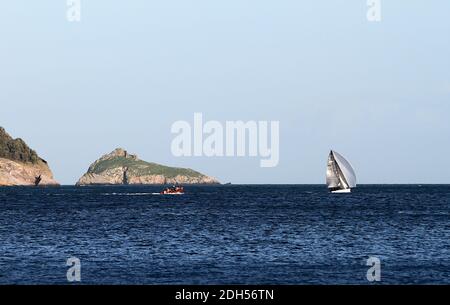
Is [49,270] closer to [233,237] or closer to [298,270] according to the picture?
[298,270]

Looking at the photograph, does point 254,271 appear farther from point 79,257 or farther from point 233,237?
point 233,237

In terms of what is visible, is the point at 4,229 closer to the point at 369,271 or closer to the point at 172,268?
the point at 172,268

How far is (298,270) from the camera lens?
54.1m

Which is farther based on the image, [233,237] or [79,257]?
[233,237]

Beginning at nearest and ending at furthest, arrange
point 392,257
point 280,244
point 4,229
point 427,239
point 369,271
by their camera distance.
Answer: point 369,271 → point 392,257 → point 280,244 → point 427,239 → point 4,229

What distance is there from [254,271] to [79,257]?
1723 centimetres
